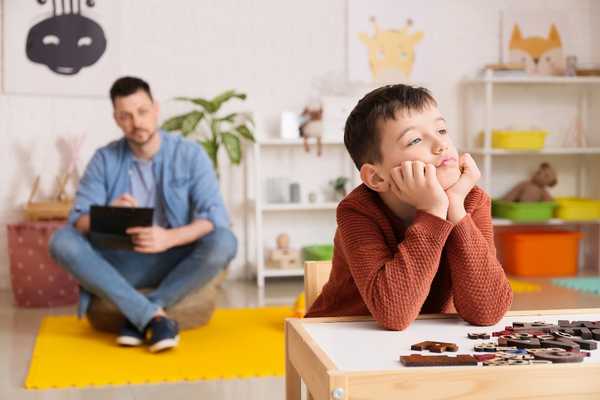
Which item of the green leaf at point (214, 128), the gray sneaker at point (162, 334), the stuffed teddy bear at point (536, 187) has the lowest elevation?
the gray sneaker at point (162, 334)

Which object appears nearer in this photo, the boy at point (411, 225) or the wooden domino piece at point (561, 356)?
the wooden domino piece at point (561, 356)

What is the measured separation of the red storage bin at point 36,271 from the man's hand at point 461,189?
313 cm

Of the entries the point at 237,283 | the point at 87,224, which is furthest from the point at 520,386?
the point at 237,283

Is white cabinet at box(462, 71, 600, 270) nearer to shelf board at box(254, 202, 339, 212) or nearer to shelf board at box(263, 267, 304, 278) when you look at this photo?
shelf board at box(254, 202, 339, 212)

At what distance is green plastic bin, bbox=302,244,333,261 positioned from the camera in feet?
14.3

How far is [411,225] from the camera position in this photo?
4.29 feet

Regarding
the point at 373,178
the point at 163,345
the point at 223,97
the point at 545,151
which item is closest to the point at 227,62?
the point at 223,97

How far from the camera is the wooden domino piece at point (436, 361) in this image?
3.23ft

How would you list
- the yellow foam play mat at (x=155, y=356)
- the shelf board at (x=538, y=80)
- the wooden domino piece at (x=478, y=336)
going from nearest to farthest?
1. the wooden domino piece at (x=478, y=336)
2. the yellow foam play mat at (x=155, y=356)
3. the shelf board at (x=538, y=80)

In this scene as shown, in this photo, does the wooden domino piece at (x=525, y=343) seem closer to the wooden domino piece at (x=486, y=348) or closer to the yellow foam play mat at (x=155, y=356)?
the wooden domino piece at (x=486, y=348)

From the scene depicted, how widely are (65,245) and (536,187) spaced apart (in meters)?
2.89

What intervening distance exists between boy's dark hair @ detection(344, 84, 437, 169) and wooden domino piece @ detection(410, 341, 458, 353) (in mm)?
384

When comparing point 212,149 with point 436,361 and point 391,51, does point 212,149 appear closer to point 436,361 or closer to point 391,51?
point 391,51

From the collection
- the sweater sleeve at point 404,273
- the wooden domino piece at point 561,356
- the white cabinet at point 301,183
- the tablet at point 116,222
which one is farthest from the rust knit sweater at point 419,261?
the white cabinet at point 301,183
